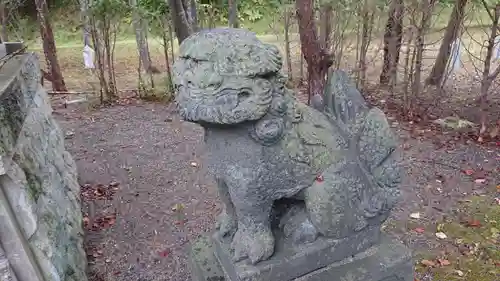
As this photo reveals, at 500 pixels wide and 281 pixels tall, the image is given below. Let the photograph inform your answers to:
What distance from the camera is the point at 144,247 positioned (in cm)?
319

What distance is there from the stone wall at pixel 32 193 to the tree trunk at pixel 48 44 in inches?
109

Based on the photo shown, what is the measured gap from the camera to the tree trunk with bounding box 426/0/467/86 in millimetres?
4984

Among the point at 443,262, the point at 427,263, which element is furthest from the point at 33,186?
the point at 443,262

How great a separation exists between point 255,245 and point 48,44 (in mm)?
5619

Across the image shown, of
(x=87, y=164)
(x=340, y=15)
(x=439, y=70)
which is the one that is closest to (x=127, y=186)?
(x=87, y=164)

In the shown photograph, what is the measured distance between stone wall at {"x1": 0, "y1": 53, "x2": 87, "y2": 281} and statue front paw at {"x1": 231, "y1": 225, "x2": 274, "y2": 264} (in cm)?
113

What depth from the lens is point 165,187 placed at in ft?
13.0

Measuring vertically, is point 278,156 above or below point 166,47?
above

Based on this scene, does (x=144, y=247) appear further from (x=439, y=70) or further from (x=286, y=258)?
(x=439, y=70)

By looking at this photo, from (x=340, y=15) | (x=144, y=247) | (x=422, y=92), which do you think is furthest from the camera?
(x=422, y=92)

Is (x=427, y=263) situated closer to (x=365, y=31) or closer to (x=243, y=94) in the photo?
(x=243, y=94)

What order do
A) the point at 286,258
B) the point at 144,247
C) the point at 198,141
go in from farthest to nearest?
the point at 198,141 < the point at 144,247 < the point at 286,258

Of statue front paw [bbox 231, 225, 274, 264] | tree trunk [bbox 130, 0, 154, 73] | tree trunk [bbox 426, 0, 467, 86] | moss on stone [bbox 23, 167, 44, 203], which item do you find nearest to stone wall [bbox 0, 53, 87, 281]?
moss on stone [bbox 23, 167, 44, 203]

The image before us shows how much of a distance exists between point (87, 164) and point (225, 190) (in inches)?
122
